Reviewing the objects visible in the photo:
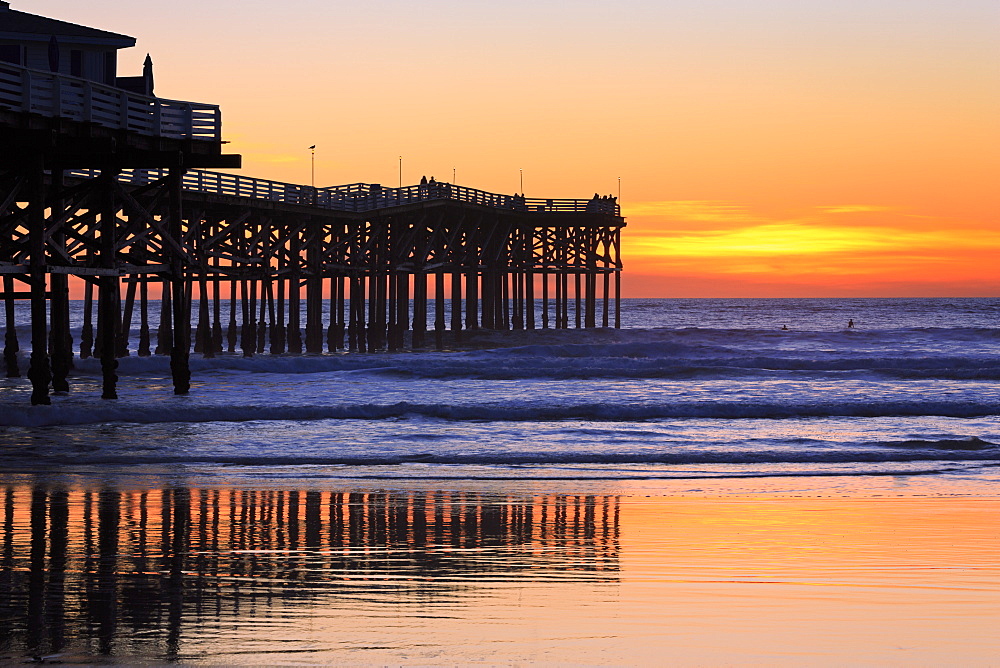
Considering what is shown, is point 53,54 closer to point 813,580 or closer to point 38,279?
point 38,279

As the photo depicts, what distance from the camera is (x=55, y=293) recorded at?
846 inches

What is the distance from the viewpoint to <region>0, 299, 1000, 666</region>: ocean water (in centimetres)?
604

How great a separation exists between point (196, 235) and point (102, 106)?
599 inches

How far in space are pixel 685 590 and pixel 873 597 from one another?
1088 millimetres

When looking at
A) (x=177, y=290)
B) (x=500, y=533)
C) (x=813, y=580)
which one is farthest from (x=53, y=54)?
(x=813, y=580)

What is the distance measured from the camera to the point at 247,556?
822 cm

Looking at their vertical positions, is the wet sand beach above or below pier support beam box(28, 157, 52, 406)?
below

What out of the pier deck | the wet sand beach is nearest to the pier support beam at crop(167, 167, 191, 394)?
the pier deck

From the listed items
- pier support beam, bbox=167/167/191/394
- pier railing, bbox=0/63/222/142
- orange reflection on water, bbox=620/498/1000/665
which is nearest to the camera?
orange reflection on water, bbox=620/498/1000/665

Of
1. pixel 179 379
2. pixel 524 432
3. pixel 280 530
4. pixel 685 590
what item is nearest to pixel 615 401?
pixel 524 432

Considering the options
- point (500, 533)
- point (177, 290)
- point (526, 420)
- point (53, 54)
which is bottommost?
point (526, 420)

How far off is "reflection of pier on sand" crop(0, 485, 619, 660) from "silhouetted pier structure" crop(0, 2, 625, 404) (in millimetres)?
9729

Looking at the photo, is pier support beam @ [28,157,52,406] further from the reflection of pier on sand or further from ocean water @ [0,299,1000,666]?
the reflection of pier on sand

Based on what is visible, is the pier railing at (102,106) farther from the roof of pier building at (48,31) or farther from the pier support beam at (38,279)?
the roof of pier building at (48,31)
